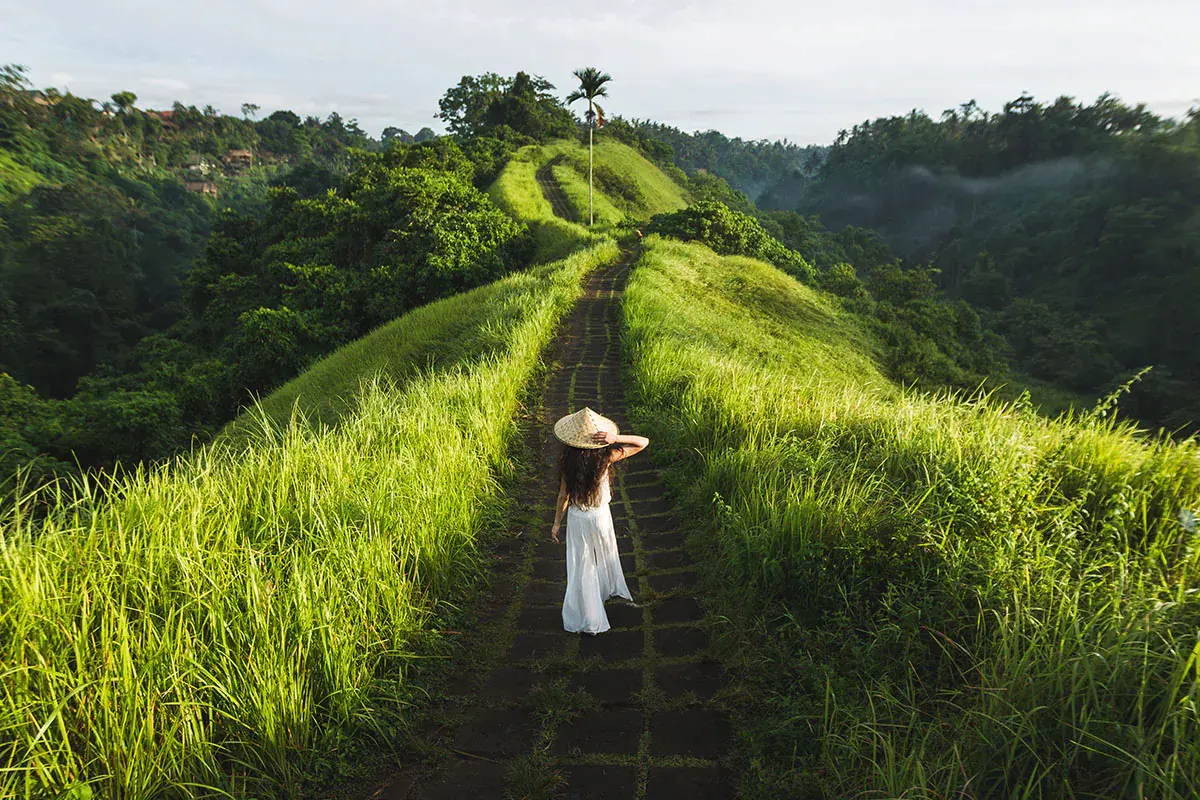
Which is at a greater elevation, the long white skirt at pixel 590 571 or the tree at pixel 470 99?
the tree at pixel 470 99

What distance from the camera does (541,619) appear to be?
158 inches

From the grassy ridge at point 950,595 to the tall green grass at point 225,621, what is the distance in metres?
1.99

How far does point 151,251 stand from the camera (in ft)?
158

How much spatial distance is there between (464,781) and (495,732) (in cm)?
32

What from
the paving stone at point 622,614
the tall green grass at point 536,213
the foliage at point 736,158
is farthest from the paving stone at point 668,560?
the foliage at point 736,158

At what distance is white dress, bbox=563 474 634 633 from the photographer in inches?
149

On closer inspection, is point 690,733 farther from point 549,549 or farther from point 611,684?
point 549,549

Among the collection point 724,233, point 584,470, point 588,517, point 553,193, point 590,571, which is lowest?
point 590,571

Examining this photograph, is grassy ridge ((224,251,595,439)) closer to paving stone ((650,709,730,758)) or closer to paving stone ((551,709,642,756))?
paving stone ((551,709,642,756))

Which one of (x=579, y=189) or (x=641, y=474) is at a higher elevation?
(x=579, y=189)

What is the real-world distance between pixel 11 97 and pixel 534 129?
61501 millimetres

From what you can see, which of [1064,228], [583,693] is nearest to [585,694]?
[583,693]

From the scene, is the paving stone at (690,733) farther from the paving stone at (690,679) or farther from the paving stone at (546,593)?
the paving stone at (546,593)

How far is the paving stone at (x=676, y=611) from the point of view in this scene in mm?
3932
